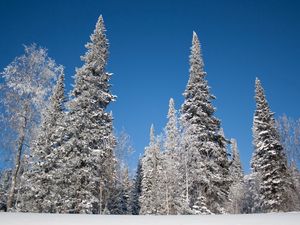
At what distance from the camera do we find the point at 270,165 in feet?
99.7

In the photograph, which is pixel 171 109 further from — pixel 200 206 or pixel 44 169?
pixel 44 169

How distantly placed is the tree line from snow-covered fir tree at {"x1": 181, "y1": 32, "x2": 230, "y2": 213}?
3.2 inches

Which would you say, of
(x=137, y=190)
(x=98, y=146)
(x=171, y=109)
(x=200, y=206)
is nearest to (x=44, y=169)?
(x=98, y=146)

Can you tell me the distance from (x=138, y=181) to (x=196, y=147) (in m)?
31.1

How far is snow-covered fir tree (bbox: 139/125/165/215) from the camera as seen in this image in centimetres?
4078

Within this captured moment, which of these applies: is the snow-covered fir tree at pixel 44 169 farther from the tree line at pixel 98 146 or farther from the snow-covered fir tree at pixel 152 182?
the snow-covered fir tree at pixel 152 182

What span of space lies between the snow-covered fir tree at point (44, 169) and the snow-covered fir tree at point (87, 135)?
94 cm

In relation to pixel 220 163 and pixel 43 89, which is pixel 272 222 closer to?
pixel 43 89

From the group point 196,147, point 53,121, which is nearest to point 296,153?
point 196,147

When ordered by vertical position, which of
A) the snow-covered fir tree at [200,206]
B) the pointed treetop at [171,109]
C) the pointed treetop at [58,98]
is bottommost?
the snow-covered fir tree at [200,206]

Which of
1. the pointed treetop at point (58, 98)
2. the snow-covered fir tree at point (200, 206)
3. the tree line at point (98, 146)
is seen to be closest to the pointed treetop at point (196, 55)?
the tree line at point (98, 146)

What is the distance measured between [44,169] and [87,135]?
6.03 m

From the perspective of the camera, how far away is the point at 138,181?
5541 cm

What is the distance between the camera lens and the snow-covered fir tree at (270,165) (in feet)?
95.4
